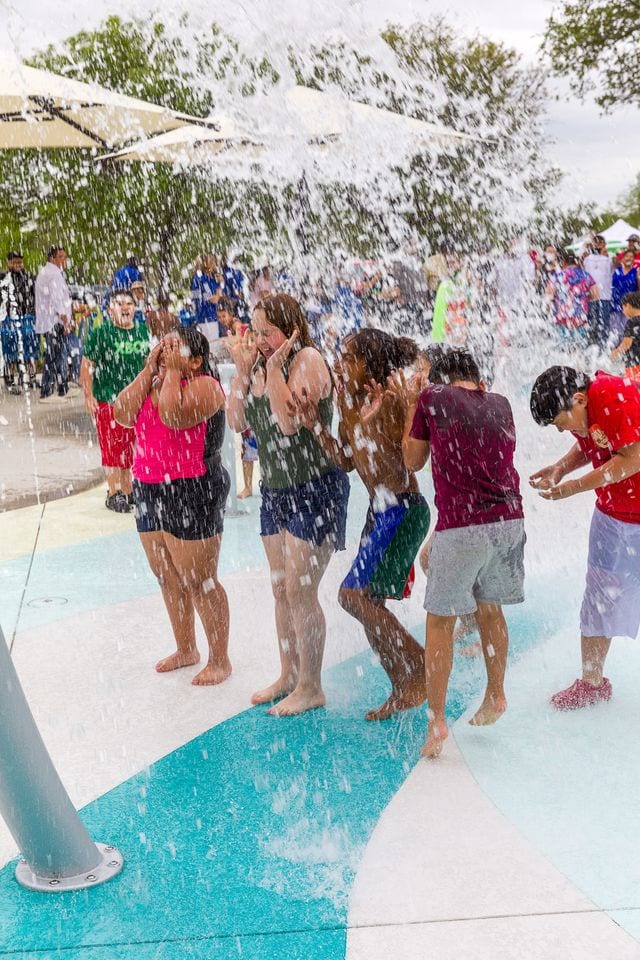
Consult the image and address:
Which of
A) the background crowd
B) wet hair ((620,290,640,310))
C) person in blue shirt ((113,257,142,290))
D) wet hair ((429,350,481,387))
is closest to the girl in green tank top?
wet hair ((429,350,481,387))

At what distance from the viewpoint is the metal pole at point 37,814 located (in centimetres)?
311

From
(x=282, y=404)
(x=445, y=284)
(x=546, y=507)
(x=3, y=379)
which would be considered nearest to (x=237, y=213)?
(x=3, y=379)

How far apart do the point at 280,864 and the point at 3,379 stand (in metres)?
14.1

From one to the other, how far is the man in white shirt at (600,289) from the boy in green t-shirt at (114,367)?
9.59 meters

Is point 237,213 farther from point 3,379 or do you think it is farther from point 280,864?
point 280,864

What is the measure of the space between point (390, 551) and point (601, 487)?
90 cm

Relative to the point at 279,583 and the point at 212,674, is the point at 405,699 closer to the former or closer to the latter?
the point at 279,583

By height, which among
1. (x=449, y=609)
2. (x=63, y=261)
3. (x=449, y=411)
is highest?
(x=63, y=261)

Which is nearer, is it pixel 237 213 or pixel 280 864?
pixel 280 864

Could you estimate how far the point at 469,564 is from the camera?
13.0 ft

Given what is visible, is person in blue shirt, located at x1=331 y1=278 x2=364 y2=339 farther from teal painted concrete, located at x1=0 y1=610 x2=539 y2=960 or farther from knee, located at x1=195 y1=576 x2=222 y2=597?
teal painted concrete, located at x1=0 y1=610 x2=539 y2=960

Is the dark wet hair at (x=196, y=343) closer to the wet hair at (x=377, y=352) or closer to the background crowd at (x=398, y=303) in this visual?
the wet hair at (x=377, y=352)

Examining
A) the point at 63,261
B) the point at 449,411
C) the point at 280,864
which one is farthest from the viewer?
the point at 63,261

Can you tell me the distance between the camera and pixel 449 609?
13.1ft
